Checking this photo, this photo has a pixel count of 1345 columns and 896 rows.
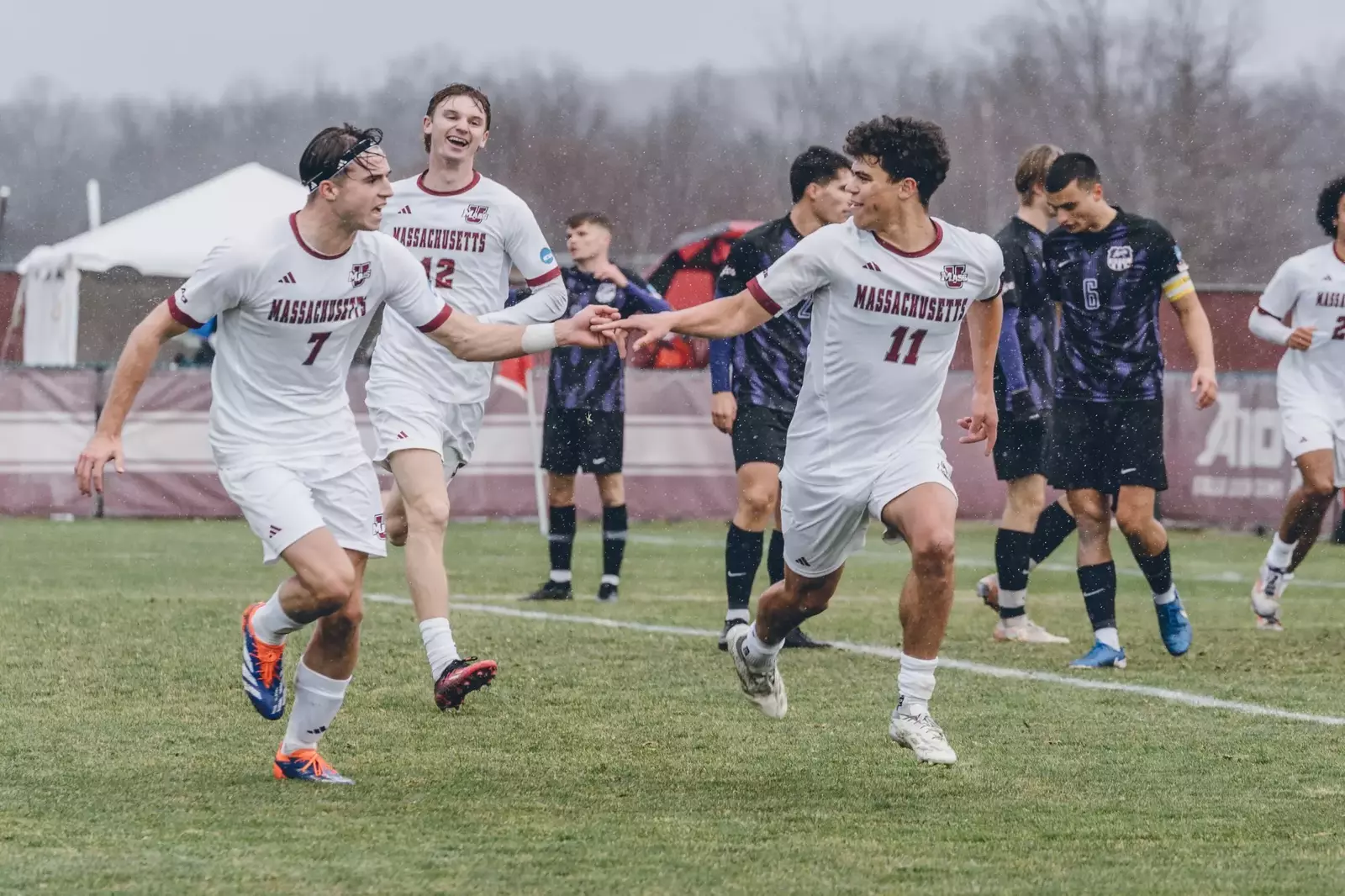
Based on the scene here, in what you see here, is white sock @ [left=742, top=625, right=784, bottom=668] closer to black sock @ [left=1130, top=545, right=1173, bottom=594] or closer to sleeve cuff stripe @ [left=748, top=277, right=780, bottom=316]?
sleeve cuff stripe @ [left=748, top=277, right=780, bottom=316]

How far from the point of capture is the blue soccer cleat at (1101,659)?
885 cm

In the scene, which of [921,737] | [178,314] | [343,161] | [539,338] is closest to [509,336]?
[539,338]

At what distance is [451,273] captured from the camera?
8352mm

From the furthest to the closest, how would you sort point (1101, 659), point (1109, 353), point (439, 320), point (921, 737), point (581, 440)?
point (581, 440) → point (1109, 353) → point (1101, 659) → point (439, 320) → point (921, 737)

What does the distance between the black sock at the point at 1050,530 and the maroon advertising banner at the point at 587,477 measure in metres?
8.58

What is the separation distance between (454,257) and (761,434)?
1.72 m

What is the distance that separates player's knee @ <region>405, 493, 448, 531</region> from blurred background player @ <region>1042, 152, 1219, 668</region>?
299 centimetres

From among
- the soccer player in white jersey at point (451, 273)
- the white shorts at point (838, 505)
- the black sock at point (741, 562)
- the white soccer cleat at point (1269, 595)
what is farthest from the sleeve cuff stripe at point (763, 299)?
the white soccer cleat at point (1269, 595)

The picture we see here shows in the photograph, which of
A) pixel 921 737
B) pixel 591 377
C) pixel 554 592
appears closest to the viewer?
pixel 921 737

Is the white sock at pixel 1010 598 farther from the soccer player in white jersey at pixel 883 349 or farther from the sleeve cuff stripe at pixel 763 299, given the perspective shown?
the sleeve cuff stripe at pixel 763 299

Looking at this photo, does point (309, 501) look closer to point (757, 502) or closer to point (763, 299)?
point (763, 299)

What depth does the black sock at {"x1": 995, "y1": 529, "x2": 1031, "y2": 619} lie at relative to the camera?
9945mm

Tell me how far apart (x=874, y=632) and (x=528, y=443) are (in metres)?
9.85

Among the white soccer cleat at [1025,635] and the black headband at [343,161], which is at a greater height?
the black headband at [343,161]
